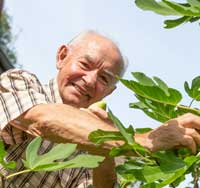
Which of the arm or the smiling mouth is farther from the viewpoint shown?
the smiling mouth

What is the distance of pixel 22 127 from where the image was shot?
4.86ft

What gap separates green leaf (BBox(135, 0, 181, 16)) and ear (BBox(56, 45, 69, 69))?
1.42 m

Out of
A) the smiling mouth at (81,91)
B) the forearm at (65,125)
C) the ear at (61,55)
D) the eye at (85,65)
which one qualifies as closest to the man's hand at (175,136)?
the forearm at (65,125)

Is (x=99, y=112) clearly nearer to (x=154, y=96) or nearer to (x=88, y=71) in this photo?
(x=154, y=96)

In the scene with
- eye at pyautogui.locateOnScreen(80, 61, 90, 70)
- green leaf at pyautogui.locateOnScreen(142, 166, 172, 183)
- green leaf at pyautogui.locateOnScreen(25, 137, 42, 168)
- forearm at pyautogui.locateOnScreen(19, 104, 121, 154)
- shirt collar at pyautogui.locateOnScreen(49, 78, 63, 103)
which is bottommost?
shirt collar at pyautogui.locateOnScreen(49, 78, 63, 103)

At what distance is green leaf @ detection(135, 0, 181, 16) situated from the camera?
95 cm

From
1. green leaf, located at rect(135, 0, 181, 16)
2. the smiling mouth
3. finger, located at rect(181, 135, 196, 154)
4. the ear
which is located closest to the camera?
green leaf, located at rect(135, 0, 181, 16)

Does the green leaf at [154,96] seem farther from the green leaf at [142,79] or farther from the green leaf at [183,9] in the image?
the green leaf at [183,9]

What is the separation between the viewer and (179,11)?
3.08 feet

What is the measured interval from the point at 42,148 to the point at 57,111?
58cm

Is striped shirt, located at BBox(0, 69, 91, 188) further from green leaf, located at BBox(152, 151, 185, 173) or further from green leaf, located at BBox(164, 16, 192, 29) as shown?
green leaf, located at BBox(164, 16, 192, 29)

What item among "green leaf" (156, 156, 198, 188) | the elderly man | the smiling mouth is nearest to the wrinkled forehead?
the elderly man

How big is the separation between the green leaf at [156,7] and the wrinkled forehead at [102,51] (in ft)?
4.04

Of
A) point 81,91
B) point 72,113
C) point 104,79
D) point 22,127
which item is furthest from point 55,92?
point 72,113
